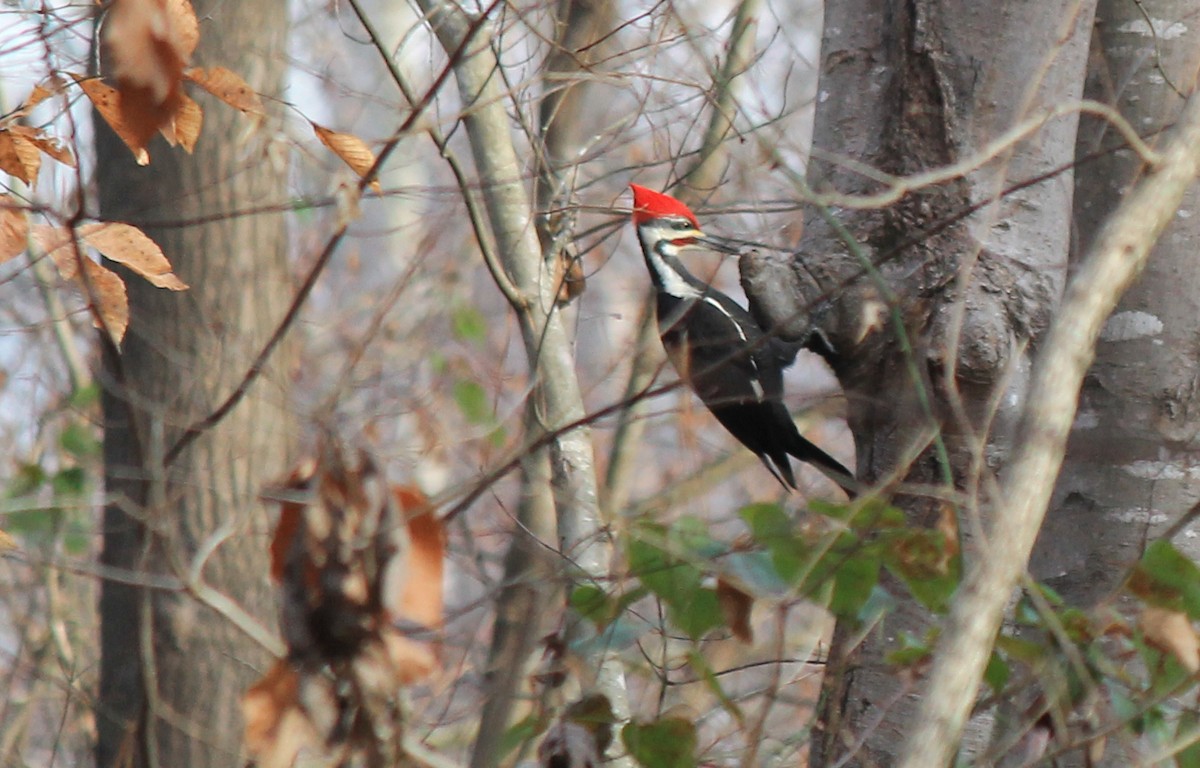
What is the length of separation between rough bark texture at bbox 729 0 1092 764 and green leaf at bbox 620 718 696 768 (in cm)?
44

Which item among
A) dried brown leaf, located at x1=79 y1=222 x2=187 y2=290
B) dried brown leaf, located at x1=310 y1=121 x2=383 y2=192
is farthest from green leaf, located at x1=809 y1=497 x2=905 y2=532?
dried brown leaf, located at x1=79 y1=222 x2=187 y2=290

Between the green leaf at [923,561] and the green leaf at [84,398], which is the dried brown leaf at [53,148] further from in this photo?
the green leaf at [84,398]

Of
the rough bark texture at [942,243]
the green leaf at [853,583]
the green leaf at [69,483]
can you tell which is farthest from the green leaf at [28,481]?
the green leaf at [853,583]

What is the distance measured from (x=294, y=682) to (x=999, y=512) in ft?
2.16

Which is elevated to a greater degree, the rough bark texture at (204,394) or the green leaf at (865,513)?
the rough bark texture at (204,394)

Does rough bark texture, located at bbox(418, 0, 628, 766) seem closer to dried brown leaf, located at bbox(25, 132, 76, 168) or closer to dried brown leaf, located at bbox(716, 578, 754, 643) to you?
dried brown leaf, located at bbox(25, 132, 76, 168)

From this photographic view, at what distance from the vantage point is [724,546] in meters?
1.39

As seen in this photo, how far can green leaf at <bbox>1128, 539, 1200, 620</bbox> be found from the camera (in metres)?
1.29

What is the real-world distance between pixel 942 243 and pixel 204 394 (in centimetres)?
208

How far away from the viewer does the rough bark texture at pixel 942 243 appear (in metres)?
1.85

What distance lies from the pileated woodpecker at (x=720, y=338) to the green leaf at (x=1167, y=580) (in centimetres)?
155

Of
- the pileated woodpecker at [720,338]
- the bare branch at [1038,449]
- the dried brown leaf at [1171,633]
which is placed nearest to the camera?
the bare branch at [1038,449]

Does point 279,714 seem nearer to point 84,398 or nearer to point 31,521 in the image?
point 31,521

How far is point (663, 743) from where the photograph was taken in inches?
54.9
